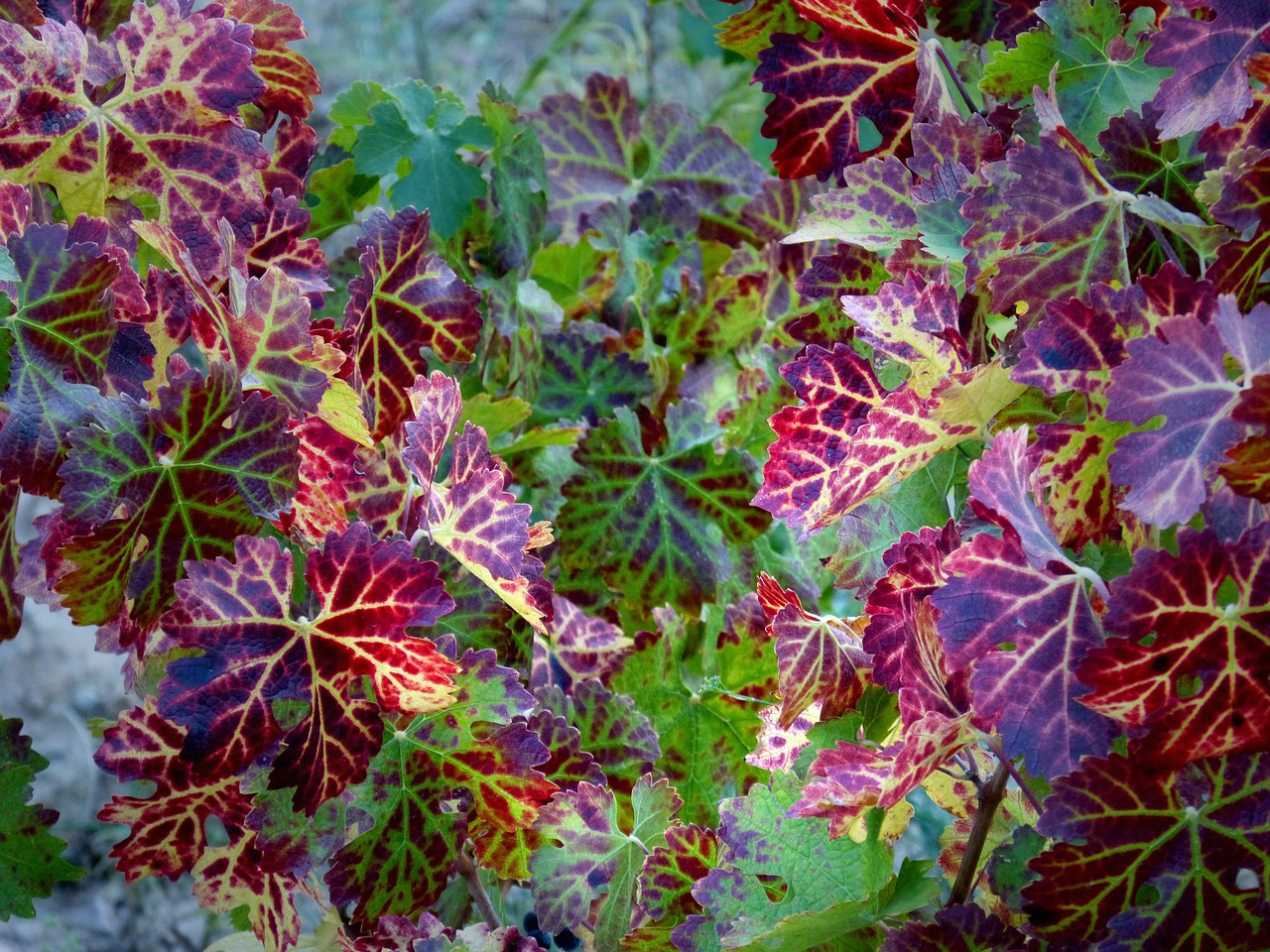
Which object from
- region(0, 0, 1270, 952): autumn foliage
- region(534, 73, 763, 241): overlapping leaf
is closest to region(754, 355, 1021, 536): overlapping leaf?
region(0, 0, 1270, 952): autumn foliage

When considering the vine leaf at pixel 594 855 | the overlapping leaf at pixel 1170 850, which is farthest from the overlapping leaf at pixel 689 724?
the overlapping leaf at pixel 1170 850

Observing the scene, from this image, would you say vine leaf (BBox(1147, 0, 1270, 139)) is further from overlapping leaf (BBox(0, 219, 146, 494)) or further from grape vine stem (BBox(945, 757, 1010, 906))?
overlapping leaf (BBox(0, 219, 146, 494))

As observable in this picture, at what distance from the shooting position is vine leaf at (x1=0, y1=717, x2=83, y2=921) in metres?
0.95

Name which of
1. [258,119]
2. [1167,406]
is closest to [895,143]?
[1167,406]

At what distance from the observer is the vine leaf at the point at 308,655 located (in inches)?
25.8

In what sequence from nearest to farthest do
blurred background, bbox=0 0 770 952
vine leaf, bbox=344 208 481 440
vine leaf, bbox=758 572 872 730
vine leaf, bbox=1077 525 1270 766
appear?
1. vine leaf, bbox=1077 525 1270 766
2. vine leaf, bbox=758 572 872 730
3. vine leaf, bbox=344 208 481 440
4. blurred background, bbox=0 0 770 952

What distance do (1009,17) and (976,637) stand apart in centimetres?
49

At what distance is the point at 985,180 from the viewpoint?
677 mm

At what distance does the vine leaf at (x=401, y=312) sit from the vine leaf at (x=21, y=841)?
1.36ft

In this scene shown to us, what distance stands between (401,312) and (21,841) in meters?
0.54

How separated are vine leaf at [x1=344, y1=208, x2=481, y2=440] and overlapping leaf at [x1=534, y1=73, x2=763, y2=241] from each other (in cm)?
44

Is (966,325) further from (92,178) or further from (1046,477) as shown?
(92,178)

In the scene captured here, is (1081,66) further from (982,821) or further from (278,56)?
(278,56)

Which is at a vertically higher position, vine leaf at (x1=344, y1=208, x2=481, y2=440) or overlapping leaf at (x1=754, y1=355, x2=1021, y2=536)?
overlapping leaf at (x1=754, y1=355, x2=1021, y2=536)
